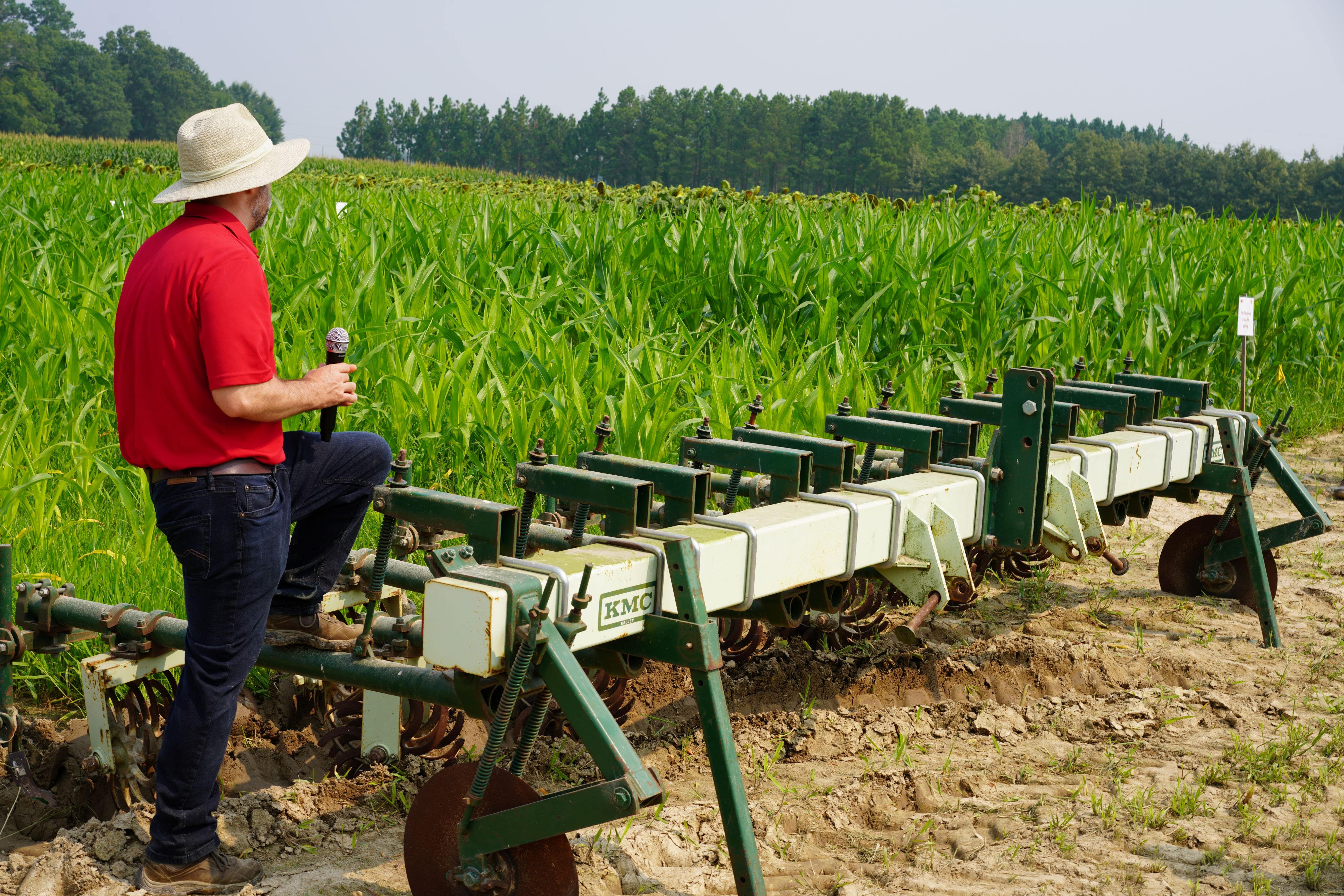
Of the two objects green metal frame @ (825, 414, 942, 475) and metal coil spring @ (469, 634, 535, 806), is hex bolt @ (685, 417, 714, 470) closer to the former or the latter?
green metal frame @ (825, 414, 942, 475)

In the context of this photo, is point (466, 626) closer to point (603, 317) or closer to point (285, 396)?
point (285, 396)

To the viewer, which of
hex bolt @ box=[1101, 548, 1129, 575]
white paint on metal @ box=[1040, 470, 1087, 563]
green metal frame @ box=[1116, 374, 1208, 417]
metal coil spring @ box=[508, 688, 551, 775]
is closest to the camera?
metal coil spring @ box=[508, 688, 551, 775]

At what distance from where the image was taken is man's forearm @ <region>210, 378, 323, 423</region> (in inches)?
90.7

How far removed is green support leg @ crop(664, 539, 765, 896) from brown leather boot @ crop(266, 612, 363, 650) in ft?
3.08

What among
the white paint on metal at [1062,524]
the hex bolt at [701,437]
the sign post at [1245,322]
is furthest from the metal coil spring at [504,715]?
the sign post at [1245,322]

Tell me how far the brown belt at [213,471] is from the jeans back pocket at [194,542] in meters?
0.08

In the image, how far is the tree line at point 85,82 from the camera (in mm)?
116375

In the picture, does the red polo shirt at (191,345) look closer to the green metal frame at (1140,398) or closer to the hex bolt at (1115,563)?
the hex bolt at (1115,563)

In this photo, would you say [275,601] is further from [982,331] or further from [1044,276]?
[1044,276]

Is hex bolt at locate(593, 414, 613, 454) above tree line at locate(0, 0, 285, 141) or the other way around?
the other way around

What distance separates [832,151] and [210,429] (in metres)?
123

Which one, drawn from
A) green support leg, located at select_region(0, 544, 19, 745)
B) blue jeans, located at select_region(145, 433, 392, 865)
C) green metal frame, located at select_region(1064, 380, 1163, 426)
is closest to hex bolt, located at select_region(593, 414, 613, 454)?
blue jeans, located at select_region(145, 433, 392, 865)

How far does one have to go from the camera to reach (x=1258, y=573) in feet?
13.8

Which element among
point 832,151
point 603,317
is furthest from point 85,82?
point 603,317
